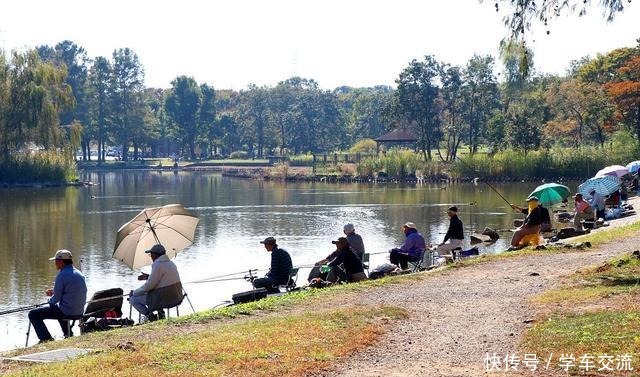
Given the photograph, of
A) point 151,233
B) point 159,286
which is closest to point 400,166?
point 151,233

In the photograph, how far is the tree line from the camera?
202 ft

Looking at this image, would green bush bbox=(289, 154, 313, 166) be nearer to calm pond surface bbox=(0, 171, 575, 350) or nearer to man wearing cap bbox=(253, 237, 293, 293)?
calm pond surface bbox=(0, 171, 575, 350)

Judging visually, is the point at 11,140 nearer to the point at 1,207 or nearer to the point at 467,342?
the point at 1,207

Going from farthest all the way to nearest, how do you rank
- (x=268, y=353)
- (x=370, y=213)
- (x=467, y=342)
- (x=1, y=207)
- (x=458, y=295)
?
(x=1, y=207) → (x=370, y=213) → (x=458, y=295) → (x=467, y=342) → (x=268, y=353)

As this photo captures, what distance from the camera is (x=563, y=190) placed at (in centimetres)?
2466

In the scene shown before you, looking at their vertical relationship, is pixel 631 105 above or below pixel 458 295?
above

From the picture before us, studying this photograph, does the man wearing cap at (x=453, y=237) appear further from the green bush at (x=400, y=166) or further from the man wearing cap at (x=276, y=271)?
the green bush at (x=400, y=166)

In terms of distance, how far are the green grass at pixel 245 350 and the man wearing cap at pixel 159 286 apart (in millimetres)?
2194

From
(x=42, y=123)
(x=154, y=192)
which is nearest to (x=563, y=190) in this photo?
(x=154, y=192)

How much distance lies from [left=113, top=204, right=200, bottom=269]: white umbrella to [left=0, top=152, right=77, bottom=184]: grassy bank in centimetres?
4973

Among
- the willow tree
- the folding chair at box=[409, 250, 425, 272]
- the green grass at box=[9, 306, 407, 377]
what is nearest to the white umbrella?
the folding chair at box=[409, 250, 425, 272]

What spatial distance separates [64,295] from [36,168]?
177 feet

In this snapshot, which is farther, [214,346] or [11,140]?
[11,140]

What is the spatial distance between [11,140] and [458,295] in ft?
180
